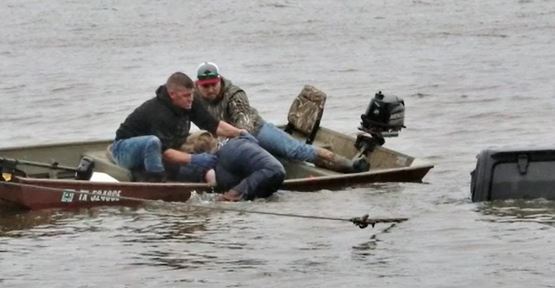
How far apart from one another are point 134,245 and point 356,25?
21.0m

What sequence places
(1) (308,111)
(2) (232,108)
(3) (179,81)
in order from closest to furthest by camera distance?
(3) (179,81), (2) (232,108), (1) (308,111)

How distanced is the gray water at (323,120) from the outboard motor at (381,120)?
0.71 m

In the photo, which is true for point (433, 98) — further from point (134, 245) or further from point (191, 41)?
point (134, 245)

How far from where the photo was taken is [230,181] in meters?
14.7

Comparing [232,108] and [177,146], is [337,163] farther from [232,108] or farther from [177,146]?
[177,146]

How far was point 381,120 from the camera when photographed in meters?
16.3

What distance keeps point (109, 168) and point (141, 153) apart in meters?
0.67

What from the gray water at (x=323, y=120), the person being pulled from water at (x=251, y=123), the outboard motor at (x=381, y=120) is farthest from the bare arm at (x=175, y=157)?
the outboard motor at (x=381, y=120)

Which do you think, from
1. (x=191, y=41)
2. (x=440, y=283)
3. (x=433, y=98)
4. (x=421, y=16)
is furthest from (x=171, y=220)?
(x=421, y=16)

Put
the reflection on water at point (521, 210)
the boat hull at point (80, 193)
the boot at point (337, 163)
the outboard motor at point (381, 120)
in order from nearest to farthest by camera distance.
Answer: the reflection on water at point (521, 210) < the boat hull at point (80, 193) < the boot at point (337, 163) < the outboard motor at point (381, 120)

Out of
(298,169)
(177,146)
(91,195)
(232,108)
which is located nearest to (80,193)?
(91,195)

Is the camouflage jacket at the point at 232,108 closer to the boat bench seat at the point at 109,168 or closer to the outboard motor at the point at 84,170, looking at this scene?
the boat bench seat at the point at 109,168

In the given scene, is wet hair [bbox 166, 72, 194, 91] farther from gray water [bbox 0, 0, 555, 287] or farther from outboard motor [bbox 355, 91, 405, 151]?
outboard motor [bbox 355, 91, 405, 151]

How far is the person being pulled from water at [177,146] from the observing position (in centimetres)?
1458
